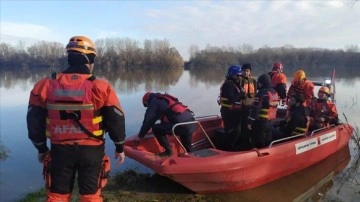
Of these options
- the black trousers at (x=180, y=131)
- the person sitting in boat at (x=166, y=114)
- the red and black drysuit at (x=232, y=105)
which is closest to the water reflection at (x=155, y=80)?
the red and black drysuit at (x=232, y=105)

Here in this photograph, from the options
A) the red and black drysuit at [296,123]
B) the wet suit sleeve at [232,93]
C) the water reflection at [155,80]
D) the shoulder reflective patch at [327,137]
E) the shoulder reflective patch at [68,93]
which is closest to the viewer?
the shoulder reflective patch at [68,93]

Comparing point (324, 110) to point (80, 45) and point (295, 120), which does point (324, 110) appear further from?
point (80, 45)

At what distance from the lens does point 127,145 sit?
20.2 ft

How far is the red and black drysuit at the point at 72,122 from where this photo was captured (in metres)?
3.04

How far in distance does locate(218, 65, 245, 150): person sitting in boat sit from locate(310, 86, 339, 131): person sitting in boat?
7.31 ft

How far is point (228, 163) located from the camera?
208 inches

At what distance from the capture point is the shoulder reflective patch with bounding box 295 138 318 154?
645 centimetres

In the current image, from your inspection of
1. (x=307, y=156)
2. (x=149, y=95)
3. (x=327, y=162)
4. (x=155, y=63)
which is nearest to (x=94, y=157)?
(x=149, y=95)

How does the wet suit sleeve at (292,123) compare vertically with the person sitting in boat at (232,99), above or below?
below

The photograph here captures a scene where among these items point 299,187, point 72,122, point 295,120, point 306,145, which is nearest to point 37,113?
point 72,122

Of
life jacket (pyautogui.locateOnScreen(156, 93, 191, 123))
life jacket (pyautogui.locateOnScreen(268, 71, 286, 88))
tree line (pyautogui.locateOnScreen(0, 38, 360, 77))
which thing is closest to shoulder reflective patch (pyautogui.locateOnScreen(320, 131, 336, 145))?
life jacket (pyautogui.locateOnScreen(268, 71, 286, 88))

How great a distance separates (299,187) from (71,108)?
454cm

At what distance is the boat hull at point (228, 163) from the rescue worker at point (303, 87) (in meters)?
1.17

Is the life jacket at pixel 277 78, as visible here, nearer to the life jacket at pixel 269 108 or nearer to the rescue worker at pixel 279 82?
the rescue worker at pixel 279 82
